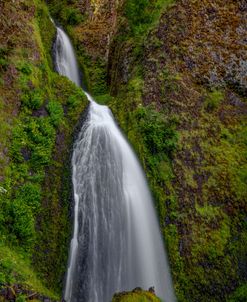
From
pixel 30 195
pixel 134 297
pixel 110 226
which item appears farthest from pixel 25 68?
pixel 134 297

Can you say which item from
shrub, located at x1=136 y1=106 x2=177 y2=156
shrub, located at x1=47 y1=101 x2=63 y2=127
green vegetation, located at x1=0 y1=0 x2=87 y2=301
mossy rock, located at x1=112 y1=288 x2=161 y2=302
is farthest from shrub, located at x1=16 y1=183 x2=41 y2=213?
shrub, located at x1=136 y1=106 x2=177 y2=156

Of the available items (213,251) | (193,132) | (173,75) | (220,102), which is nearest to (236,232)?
(213,251)

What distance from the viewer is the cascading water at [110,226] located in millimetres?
9172

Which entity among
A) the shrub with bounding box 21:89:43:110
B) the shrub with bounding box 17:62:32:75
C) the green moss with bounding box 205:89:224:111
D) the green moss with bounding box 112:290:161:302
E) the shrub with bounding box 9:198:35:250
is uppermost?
the shrub with bounding box 17:62:32:75

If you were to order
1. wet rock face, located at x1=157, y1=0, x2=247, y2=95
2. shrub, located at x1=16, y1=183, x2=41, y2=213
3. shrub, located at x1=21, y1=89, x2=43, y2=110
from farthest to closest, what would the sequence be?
1. wet rock face, located at x1=157, y1=0, x2=247, y2=95
2. shrub, located at x1=21, y1=89, x2=43, y2=110
3. shrub, located at x1=16, y1=183, x2=41, y2=213

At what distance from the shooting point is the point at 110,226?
9.99m

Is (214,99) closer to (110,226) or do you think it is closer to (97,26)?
(110,226)

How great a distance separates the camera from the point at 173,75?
1411cm

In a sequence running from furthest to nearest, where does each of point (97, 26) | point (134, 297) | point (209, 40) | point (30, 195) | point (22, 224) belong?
point (97, 26) < point (209, 40) < point (30, 195) < point (22, 224) < point (134, 297)

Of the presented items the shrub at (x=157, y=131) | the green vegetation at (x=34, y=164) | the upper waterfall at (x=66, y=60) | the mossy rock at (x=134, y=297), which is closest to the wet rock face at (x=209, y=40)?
the shrub at (x=157, y=131)

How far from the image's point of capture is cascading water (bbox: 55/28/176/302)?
9.17 meters

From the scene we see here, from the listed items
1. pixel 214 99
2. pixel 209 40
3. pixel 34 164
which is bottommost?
pixel 214 99

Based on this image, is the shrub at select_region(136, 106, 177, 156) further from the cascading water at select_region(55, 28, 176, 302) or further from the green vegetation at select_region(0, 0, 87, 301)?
the green vegetation at select_region(0, 0, 87, 301)

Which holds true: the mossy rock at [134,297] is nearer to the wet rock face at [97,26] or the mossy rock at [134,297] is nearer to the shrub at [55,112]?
the shrub at [55,112]
